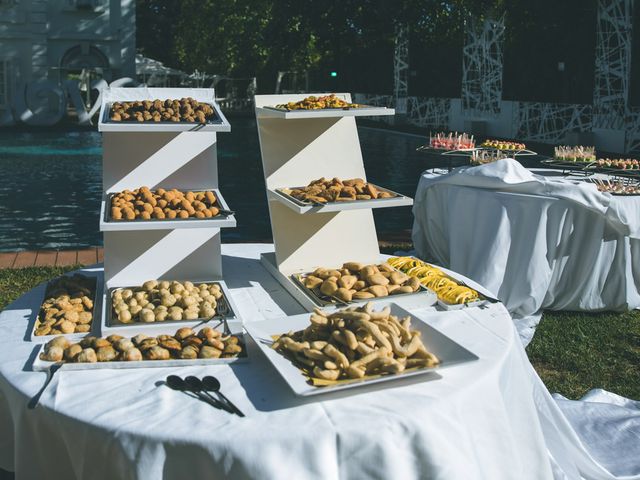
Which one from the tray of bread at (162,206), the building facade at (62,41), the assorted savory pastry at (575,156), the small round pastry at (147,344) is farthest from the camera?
the building facade at (62,41)

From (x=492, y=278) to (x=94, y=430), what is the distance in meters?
3.84

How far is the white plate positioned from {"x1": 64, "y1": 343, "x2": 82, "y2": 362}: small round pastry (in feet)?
1.59

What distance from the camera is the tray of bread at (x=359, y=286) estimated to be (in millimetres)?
2666

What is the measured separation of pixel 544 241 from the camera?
208 inches

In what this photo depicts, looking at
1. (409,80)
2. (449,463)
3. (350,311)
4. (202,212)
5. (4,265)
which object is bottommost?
(4,265)

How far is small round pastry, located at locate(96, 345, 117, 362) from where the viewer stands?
2.17m

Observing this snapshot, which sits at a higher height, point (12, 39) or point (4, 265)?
point (12, 39)

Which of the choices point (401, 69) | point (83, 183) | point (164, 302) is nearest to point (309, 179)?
point (164, 302)

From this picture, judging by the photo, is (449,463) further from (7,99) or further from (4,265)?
(7,99)

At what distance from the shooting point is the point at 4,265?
6.68 m

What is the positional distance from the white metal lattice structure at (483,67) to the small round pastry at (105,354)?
1939cm

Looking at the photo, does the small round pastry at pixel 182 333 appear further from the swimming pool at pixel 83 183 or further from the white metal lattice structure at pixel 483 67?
the white metal lattice structure at pixel 483 67

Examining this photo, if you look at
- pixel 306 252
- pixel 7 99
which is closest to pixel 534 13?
pixel 306 252

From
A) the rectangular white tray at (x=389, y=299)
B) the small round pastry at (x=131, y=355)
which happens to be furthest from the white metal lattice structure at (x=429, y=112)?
the small round pastry at (x=131, y=355)
